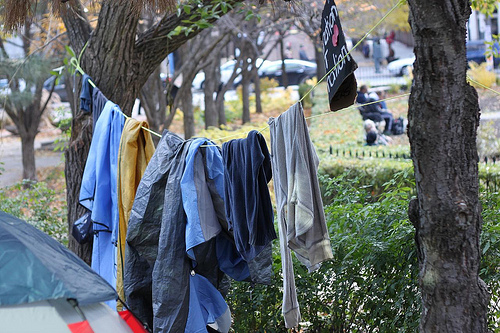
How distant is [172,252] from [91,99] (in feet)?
6.92

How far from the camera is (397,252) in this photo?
404 cm

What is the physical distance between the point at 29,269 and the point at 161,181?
4.08 feet

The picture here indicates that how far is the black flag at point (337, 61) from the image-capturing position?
3.17 m

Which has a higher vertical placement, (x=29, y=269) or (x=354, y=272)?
(x=29, y=269)

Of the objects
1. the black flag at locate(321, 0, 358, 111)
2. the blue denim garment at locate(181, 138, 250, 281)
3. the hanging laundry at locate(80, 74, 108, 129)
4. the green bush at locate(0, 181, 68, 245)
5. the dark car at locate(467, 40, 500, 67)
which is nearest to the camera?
the black flag at locate(321, 0, 358, 111)

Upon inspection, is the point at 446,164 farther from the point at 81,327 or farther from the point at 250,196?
the point at 81,327

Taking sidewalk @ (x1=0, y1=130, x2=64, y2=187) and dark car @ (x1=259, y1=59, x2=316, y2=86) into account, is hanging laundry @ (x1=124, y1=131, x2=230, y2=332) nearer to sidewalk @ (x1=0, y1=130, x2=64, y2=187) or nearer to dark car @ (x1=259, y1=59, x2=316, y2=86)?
sidewalk @ (x1=0, y1=130, x2=64, y2=187)

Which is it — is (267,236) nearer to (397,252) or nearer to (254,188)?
(254,188)

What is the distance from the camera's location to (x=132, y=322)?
3.88 meters

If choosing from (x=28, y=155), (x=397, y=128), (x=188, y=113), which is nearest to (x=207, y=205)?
(x=188, y=113)

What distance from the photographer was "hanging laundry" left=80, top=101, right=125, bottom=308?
4676mm

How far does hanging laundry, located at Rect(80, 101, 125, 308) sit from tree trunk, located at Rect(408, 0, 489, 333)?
2.45 meters

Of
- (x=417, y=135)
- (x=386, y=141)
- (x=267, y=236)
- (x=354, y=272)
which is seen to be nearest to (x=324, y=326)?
(x=354, y=272)

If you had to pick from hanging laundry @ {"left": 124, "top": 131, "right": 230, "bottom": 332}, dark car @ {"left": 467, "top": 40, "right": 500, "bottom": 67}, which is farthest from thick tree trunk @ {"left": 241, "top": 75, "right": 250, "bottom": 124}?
hanging laundry @ {"left": 124, "top": 131, "right": 230, "bottom": 332}
